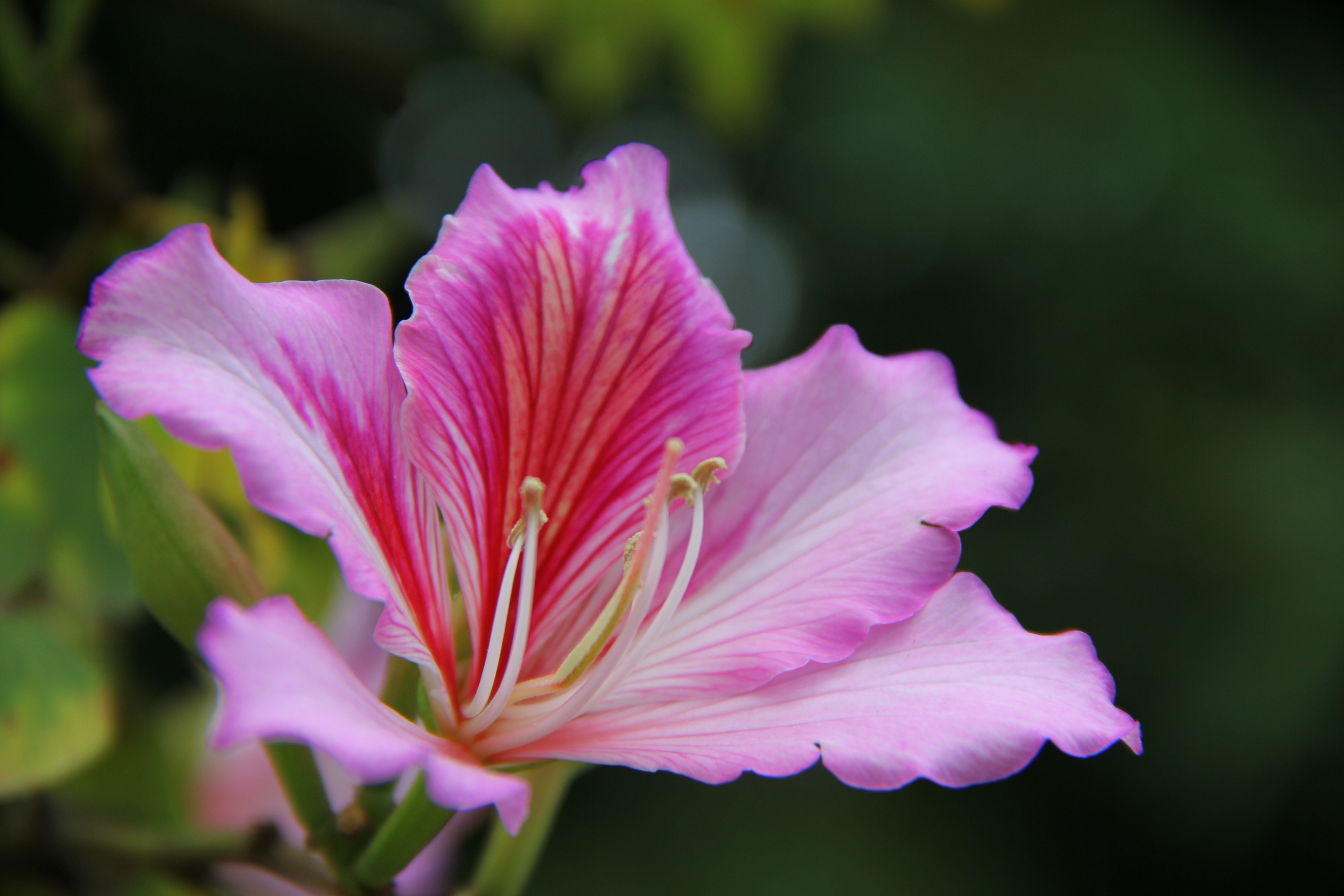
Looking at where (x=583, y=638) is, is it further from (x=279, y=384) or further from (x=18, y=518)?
(x=18, y=518)

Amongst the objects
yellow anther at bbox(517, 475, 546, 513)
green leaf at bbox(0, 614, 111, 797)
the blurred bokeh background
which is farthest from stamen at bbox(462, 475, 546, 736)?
the blurred bokeh background

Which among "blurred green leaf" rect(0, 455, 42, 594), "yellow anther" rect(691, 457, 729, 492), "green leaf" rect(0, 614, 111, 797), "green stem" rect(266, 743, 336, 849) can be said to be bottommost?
"green leaf" rect(0, 614, 111, 797)

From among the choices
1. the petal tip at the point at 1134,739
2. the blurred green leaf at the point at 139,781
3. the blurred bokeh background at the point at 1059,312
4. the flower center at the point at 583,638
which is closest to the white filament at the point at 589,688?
the flower center at the point at 583,638

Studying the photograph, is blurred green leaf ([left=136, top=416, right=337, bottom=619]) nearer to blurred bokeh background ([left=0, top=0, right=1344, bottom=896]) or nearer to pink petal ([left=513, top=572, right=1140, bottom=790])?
pink petal ([left=513, top=572, right=1140, bottom=790])

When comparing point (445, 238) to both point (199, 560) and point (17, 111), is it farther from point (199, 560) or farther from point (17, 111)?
point (17, 111)

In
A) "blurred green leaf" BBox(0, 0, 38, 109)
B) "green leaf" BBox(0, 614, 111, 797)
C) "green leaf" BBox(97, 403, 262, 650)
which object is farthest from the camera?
"blurred green leaf" BBox(0, 0, 38, 109)

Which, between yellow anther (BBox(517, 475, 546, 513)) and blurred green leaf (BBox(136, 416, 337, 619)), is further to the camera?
blurred green leaf (BBox(136, 416, 337, 619))

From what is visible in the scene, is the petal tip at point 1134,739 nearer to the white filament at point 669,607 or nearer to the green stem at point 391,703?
the white filament at point 669,607

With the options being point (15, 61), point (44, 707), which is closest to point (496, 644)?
point (44, 707)

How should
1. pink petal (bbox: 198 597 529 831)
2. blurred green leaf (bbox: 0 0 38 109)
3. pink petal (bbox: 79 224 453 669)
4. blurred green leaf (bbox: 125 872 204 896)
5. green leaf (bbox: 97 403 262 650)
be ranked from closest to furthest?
pink petal (bbox: 198 597 529 831)
pink petal (bbox: 79 224 453 669)
green leaf (bbox: 97 403 262 650)
blurred green leaf (bbox: 125 872 204 896)
blurred green leaf (bbox: 0 0 38 109)
